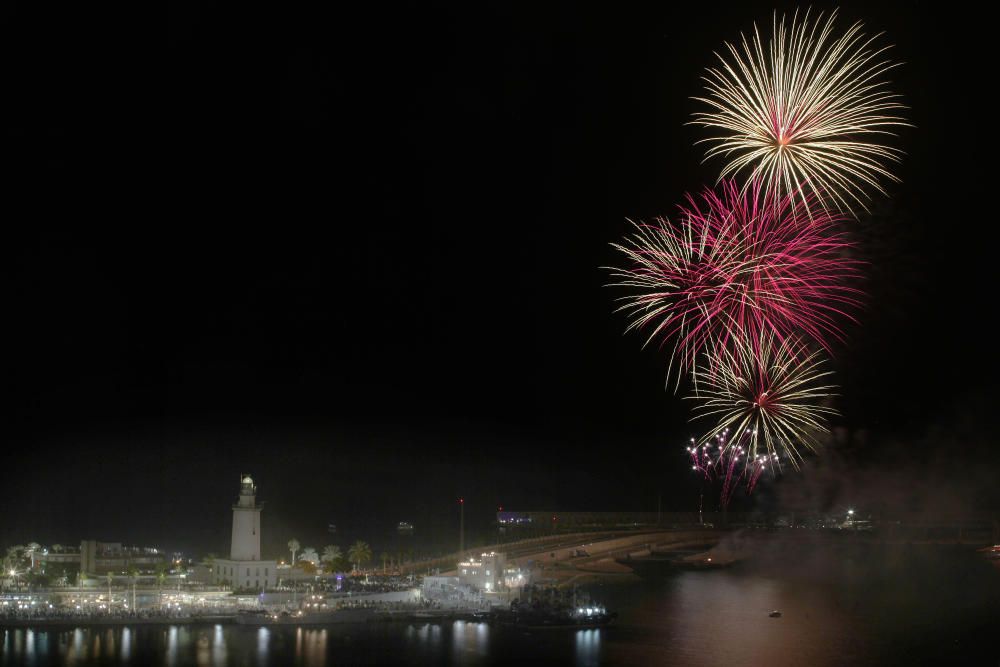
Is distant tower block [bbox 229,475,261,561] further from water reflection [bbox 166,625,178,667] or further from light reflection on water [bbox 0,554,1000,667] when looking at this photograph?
water reflection [bbox 166,625,178,667]

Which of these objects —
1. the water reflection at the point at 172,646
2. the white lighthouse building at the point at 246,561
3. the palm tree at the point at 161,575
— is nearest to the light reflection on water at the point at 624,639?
the water reflection at the point at 172,646

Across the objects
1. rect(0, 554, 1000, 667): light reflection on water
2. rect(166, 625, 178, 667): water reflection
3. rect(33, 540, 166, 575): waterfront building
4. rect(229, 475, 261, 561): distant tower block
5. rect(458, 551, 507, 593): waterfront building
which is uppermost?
rect(229, 475, 261, 561): distant tower block

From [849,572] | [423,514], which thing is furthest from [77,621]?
[423,514]

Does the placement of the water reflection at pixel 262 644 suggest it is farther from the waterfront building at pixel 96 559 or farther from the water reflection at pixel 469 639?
the waterfront building at pixel 96 559

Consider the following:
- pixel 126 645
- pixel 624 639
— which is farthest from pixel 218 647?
pixel 624 639

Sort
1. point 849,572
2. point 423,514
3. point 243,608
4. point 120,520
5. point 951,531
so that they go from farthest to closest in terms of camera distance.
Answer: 1. point 423,514
2. point 951,531
3. point 120,520
4. point 849,572
5. point 243,608

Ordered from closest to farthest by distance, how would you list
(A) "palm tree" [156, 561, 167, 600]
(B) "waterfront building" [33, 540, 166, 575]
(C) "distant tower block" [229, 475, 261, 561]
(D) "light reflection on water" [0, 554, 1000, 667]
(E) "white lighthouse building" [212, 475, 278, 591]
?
(D) "light reflection on water" [0, 554, 1000, 667] < (A) "palm tree" [156, 561, 167, 600] < (E) "white lighthouse building" [212, 475, 278, 591] < (C) "distant tower block" [229, 475, 261, 561] < (B) "waterfront building" [33, 540, 166, 575]

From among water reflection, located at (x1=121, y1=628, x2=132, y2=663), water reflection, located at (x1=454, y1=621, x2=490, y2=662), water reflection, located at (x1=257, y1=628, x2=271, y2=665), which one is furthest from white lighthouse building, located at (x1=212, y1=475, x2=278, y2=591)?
water reflection, located at (x1=454, y1=621, x2=490, y2=662)

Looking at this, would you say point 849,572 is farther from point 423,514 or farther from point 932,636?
point 423,514
